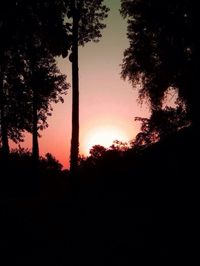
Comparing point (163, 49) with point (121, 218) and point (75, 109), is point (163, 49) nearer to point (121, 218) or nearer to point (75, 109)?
point (75, 109)

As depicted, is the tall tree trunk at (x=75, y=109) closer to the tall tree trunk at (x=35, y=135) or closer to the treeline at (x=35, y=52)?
the treeline at (x=35, y=52)

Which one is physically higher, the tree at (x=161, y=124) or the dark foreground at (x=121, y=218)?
the tree at (x=161, y=124)

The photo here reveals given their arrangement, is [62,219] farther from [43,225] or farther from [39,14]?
[39,14]

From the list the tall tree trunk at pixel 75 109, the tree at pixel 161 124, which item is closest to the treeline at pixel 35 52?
the tall tree trunk at pixel 75 109

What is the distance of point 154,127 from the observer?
26.7 metres

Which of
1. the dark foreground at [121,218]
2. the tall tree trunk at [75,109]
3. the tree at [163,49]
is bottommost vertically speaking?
the dark foreground at [121,218]

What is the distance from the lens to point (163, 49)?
25391 millimetres

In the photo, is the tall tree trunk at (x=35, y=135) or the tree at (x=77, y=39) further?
the tall tree trunk at (x=35, y=135)

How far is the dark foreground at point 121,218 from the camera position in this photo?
28.8ft

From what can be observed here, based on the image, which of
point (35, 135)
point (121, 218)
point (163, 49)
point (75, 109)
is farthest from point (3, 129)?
point (121, 218)

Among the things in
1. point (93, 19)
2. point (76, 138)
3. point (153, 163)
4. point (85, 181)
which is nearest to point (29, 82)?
point (93, 19)

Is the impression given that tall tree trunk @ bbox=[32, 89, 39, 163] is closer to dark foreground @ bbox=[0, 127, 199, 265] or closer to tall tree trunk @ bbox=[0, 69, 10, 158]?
tall tree trunk @ bbox=[0, 69, 10, 158]

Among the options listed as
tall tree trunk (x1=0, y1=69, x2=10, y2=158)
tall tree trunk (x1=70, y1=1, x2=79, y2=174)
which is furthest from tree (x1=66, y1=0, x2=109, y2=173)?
tall tree trunk (x1=0, y1=69, x2=10, y2=158)

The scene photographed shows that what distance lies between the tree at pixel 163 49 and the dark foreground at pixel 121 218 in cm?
835
